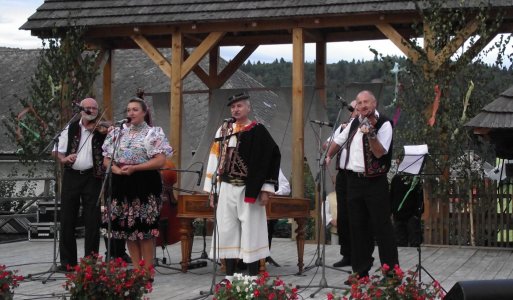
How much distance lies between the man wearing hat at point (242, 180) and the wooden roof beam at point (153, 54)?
6061 millimetres

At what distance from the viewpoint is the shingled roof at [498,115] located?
7.66 metres

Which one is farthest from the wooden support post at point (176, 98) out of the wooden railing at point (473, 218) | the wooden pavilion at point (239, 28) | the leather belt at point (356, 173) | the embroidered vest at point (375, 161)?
the embroidered vest at point (375, 161)

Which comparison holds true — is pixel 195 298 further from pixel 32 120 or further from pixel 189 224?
pixel 32 120

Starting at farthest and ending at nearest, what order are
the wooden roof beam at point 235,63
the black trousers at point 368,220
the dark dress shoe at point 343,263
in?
1. the wooden roof beam at point 235,63
2. the dark dress shoe at point 343,263
3. the black trousers at point 368,220

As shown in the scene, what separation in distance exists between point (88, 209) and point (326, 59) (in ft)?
22.0

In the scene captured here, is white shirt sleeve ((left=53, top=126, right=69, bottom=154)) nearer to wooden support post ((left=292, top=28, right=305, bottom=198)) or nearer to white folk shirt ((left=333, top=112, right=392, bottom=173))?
white folk shirt ((left=333, top=112, right=392, bottom=173))

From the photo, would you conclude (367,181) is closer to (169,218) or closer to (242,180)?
(242,180)

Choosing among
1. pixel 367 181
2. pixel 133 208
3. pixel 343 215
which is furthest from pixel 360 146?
pixel 133 208

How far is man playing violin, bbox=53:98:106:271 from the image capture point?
30.0 feet

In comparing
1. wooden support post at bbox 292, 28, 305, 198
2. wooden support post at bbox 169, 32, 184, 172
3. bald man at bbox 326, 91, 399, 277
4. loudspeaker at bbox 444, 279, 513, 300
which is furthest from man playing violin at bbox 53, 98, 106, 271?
loudspeaker at bbox 444, 279, 513, 300

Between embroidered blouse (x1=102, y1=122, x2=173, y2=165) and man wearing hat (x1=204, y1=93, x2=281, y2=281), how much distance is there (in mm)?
608

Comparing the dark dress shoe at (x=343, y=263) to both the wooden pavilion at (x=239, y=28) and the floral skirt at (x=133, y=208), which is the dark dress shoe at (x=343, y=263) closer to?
the floral skirt at (x=133, y=208)

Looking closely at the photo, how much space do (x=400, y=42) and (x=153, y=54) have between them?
400cm

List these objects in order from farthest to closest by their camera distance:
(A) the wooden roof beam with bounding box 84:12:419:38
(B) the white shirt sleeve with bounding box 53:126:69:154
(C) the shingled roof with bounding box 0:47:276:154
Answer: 1. (C) the shingled roof with bounding box 0:47:276:154
2. (A) the wooden roof beam with bounding box 84:12:419:38
3. (B) the white shirt sleeve with bounding box 53:126:69:154
